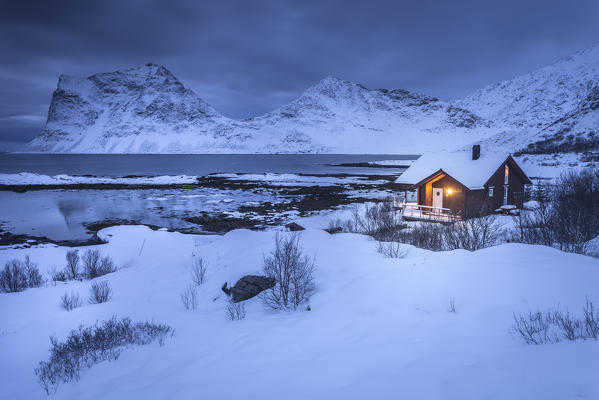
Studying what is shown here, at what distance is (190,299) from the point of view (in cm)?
1080

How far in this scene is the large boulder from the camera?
33.4ft

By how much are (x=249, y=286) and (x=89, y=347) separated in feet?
15.1

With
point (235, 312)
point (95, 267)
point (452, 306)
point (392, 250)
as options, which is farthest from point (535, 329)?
point (95, 267)

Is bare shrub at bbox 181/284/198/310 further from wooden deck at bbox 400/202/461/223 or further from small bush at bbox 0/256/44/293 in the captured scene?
wooden deck at bbox 400/202/461/223

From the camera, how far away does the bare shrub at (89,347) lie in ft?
19.2

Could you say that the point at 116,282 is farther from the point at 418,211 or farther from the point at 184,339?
the point at 418,211

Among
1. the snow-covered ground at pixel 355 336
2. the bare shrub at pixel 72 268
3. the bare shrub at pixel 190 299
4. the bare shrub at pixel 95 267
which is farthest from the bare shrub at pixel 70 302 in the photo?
the bare shrub at pixel 72 268

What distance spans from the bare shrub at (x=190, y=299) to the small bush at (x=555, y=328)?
348 inches

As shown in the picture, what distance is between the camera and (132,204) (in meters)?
39.1

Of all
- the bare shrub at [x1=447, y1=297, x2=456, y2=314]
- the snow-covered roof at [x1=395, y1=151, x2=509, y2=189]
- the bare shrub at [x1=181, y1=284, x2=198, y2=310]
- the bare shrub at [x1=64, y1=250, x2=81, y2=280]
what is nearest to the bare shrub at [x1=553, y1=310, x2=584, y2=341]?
the bare shrub at [x1=447, y1=297, x2=456, y2=314]

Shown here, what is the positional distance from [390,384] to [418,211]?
24371 millimetres

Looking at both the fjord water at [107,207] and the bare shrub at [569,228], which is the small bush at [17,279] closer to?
the fjord water at [107,207]

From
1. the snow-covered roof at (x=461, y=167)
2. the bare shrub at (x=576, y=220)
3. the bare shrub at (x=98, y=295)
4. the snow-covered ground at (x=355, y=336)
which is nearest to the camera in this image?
the snow-covered ground at (x=355, y=336)

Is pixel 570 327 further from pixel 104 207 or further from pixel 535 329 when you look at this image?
pixel 104 207
